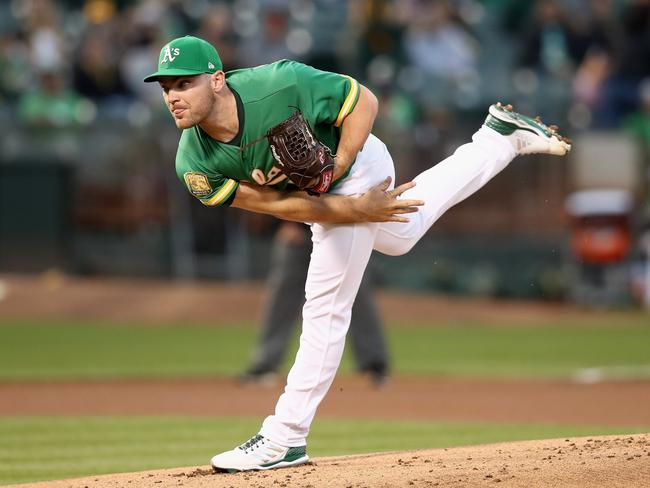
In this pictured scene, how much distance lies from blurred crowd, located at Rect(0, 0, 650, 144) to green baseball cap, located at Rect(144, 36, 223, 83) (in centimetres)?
1034

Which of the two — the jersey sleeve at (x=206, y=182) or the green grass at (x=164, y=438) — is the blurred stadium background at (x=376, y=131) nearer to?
the green grass at (x=164, y=438)

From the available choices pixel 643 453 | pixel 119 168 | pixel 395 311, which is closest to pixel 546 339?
pixel 395 311

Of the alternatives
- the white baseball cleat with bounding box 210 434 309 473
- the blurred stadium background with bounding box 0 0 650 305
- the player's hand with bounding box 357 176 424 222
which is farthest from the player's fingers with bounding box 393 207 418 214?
the blurred stadium background with bounding box 0 0 650 305

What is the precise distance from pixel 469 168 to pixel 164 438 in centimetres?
328

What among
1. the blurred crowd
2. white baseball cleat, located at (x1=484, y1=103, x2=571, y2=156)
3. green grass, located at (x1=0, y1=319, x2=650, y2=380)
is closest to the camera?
white baseball cleat, located at (x1=484, y1=103, x2=571, y2=156)

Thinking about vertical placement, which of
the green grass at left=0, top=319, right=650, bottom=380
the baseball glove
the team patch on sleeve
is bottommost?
the green grass at left=0, top=319, right=650, bottom=380

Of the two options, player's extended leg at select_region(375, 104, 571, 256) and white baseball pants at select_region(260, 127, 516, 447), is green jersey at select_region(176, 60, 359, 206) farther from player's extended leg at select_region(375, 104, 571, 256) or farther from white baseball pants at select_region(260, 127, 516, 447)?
player's extended leg at select_region(375, 104, 571, 256)

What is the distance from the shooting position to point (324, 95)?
19.0 feet

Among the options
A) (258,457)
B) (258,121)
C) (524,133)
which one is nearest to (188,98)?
(258,121)

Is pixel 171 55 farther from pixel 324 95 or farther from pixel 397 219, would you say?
pixel 397 219

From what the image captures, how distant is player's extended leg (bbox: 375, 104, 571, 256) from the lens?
6133 millimetres

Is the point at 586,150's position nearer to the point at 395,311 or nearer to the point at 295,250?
the point at 395,311

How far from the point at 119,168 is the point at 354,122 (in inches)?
437

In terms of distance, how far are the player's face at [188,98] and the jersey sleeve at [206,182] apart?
0.29m
